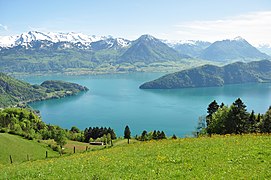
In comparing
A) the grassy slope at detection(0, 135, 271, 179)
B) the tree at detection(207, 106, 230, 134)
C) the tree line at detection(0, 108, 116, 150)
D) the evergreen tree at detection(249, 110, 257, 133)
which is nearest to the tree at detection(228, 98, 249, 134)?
the tree at detection(207, 106, 230, 134)

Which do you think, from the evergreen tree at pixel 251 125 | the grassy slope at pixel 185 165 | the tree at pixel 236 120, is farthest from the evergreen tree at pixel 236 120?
the grassy slope at pixel 185 165

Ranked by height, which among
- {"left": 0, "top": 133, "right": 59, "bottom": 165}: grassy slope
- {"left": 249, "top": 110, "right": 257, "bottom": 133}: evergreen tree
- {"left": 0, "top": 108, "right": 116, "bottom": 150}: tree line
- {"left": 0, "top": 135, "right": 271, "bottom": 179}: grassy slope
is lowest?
{"left": 0, "top": 108, "right": 116, "bottom": 150}: tree line

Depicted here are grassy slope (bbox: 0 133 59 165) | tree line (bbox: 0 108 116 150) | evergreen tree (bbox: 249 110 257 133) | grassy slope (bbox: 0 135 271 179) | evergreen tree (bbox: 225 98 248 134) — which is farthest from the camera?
tree line (bbox: 0 108 116 150)

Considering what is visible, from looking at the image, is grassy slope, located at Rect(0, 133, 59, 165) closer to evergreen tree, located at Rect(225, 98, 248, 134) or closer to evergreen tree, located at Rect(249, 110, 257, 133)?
evergreen tree, located at Rect(225, 98, 248, 134)

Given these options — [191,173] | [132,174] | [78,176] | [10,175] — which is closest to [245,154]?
[191,173]

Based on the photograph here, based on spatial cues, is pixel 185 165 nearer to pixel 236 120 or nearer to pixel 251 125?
pixel 236 120

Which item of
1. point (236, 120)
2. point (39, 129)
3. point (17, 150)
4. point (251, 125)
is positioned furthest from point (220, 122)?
point (39, 129)

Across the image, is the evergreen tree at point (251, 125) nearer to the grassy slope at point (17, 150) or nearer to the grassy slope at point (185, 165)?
the grassy slope at point (17, 150)

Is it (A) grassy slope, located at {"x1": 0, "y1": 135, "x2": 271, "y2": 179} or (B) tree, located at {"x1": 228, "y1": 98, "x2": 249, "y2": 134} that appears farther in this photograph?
(B) tree, located at {"x1": 228, "y1": 98, "x2": 249, "y2": 134}

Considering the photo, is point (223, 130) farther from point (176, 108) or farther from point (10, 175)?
point (176, 108)

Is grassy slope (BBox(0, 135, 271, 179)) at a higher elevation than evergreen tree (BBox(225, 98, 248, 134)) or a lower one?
higher

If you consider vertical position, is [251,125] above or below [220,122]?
below

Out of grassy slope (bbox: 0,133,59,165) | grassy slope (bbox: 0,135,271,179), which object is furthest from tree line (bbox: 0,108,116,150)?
grassy slope (bbox: 0,135,271,179)

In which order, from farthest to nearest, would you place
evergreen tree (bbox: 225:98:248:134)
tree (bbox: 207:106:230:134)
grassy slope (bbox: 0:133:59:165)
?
tree (bbox: 207:106:230:134)
evergreen tree (bbox: 225:98:248:134)
grassy slope (bbox: 0:133:59:165)
